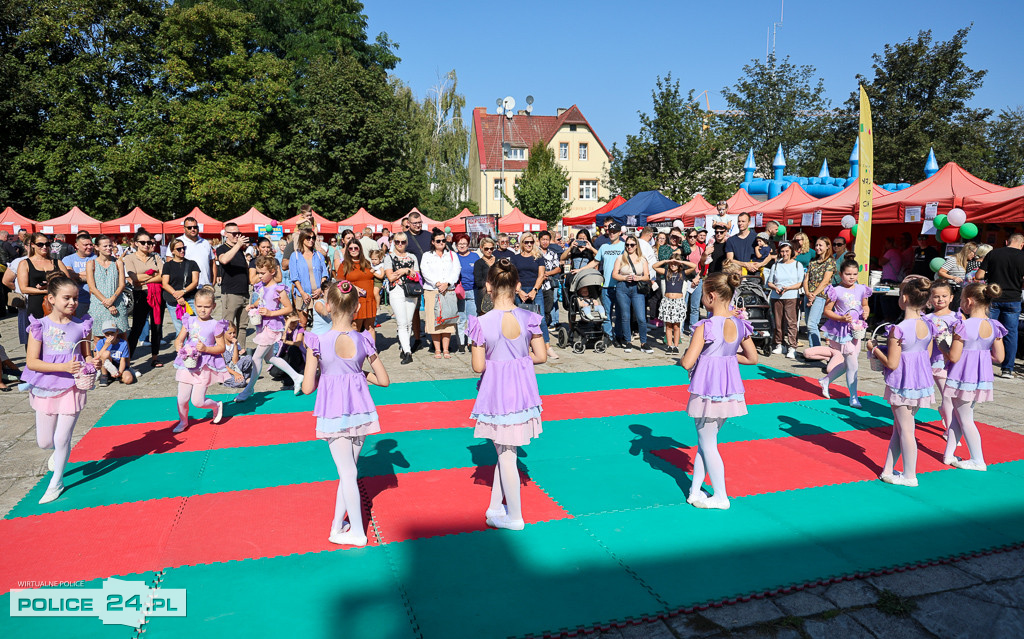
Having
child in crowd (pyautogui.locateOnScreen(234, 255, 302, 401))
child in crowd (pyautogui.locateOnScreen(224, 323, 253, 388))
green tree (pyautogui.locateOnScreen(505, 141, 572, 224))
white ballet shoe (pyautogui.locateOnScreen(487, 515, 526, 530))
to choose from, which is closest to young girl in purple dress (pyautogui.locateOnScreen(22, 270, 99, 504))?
child in crowd (pyautogui.locateOnScreen(224, 323, 253, 388))

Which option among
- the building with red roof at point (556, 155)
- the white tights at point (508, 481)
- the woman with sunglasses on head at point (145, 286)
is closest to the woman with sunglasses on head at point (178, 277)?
the woman with sunglasses on head at point (145, 286)

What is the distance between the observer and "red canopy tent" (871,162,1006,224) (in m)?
12.1

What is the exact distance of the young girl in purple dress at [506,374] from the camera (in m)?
4.16

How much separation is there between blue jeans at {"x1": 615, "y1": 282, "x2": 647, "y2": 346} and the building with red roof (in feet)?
143

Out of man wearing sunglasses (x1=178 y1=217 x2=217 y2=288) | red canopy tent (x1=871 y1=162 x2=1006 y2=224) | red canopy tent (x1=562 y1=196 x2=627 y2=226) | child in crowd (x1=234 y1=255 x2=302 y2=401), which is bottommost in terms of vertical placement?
child in crowd (x1=234 y1=255 x2=302 y2=401)

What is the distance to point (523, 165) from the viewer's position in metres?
55.8

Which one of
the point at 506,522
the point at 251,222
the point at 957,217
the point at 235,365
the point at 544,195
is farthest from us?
the point at 544,195

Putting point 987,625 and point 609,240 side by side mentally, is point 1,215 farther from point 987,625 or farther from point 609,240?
point 987,625

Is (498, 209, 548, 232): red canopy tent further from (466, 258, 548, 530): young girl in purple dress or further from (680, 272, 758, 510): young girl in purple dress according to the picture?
(466, 258, 548, 530): young girl in purple dress

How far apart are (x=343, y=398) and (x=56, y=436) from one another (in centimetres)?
261

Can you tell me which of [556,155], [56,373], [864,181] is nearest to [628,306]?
[864,181]

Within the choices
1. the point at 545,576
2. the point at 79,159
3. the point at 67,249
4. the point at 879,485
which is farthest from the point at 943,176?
the point at 79,159

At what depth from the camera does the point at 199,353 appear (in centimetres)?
645

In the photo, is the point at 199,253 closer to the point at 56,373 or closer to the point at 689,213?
the point at 56,373
